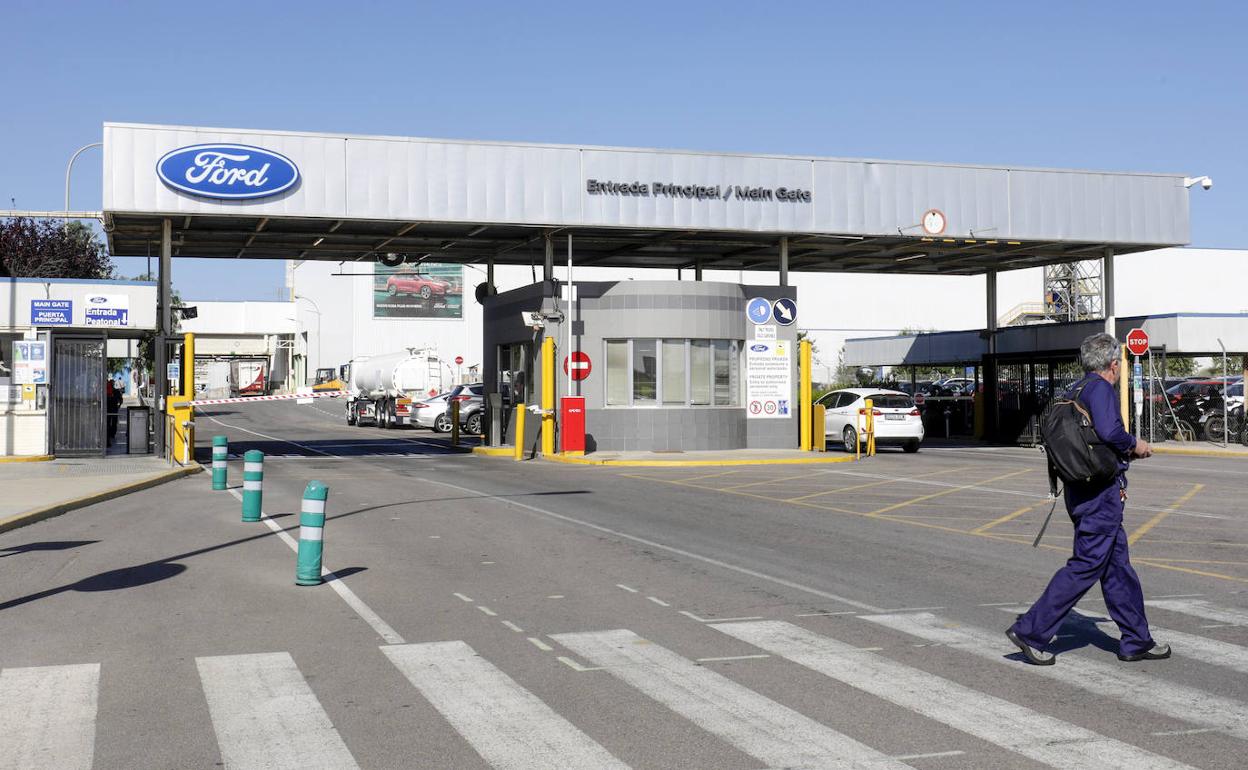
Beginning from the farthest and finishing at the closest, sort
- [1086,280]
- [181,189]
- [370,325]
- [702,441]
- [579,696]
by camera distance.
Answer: [370,325]
[1086,280]
[702,441]
[181,189]
[579,696]

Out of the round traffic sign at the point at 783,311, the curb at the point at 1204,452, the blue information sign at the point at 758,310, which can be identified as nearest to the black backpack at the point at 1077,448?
the blue information sign at the point at 758,310

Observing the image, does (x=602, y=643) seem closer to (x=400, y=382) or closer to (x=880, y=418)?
(x=880, y=418)

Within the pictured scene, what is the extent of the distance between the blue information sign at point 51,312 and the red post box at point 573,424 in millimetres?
10911

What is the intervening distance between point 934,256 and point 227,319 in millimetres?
75324

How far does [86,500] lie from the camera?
56.4 ft

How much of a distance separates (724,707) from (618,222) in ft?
75.7

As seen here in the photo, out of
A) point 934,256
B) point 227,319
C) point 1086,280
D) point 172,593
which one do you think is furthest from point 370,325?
point 172,593

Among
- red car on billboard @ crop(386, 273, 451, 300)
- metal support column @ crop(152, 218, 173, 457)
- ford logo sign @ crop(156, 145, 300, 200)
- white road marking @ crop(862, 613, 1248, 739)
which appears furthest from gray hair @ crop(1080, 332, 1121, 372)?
red car on billboard @ crop(386, 273, 451, 300)

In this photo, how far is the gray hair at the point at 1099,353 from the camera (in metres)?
7.42

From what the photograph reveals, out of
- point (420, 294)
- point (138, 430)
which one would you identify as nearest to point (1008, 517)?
point (138, 430)

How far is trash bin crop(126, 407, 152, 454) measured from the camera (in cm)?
2762

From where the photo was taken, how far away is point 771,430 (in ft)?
101

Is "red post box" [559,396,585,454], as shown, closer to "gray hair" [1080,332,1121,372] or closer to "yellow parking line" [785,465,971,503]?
"yellow parking line" [785,465,971,503]

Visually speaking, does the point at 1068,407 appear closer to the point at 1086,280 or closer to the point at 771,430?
the point at 771,430
